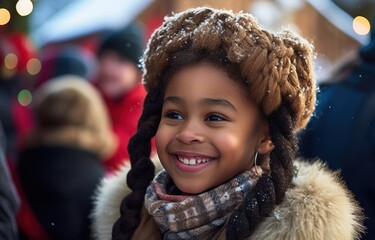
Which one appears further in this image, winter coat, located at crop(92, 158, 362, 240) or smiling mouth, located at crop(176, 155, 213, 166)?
smiling mouth, located at crop(176, 155, 213, 166)

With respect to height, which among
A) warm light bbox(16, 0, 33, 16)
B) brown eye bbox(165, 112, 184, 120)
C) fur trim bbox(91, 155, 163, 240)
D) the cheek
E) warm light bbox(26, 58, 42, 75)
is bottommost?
fur trim bbox(91, 155, 163, 240)

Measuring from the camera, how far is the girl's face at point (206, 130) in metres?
2.25

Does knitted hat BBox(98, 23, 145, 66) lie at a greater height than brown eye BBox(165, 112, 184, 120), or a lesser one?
greater

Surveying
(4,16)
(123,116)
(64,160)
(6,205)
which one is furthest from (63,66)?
(6,205)

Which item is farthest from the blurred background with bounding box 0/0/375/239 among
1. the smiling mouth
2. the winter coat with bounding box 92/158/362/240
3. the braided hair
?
the smiling mouth

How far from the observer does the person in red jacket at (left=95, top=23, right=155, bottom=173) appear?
5.81m

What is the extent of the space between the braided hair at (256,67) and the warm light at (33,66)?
18.6ft

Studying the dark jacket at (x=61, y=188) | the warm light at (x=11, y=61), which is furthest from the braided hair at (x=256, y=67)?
the warm light at (x=11, y=61)

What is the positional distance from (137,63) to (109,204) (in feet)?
7.07

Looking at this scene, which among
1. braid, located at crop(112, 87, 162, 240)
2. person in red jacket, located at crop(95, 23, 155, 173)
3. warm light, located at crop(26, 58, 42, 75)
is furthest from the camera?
warm light, located at crop(26, 58, 42, 75)

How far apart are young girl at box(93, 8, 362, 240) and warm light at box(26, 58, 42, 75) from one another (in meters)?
5.70

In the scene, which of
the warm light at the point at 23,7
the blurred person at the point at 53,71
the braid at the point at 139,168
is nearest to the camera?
the braid at the point at 139,168

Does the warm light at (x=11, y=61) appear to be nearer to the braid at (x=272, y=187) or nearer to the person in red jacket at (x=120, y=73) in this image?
the person in red jacket at (x=120, y=73)

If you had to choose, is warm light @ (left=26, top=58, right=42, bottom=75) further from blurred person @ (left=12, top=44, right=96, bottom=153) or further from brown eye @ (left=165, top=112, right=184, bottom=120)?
brown eye @ (left=165, top=112, right=184, bottom=120)
